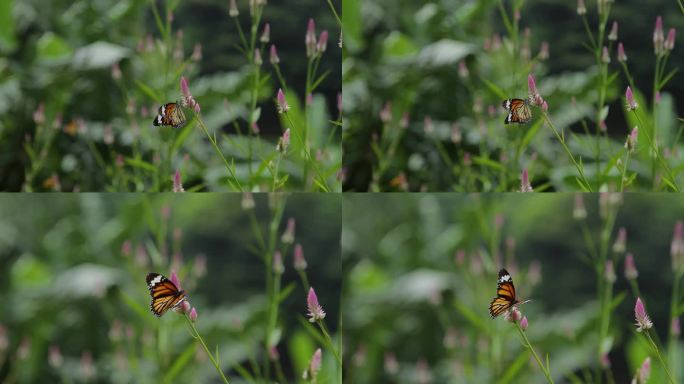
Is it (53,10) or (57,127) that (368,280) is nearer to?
(57,127)

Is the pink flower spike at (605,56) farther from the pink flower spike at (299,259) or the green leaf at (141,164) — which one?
the green leaf at (141,164)

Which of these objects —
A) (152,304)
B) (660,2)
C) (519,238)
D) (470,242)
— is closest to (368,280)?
(470,242)

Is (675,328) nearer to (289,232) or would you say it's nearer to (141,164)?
(289,232)

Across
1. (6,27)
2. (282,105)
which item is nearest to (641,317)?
(282,105)

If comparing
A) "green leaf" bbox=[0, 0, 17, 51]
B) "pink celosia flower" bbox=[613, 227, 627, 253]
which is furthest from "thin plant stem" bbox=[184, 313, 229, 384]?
"pink celosia flower" bbox=[613, 227, 627, 253]

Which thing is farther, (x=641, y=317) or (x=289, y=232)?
(x=289, y=232)

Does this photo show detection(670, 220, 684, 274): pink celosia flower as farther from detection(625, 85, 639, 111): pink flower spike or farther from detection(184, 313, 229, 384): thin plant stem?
detection(184, 313, 229, 384): thin plant stem
